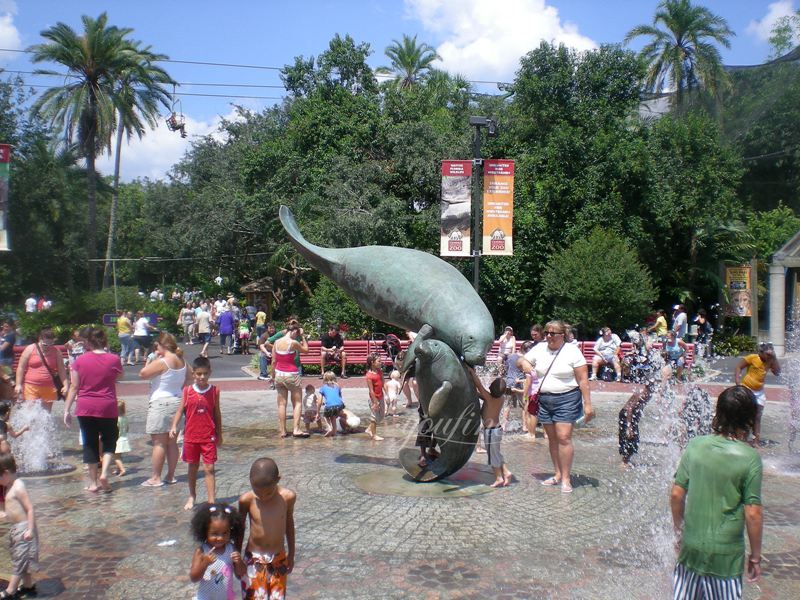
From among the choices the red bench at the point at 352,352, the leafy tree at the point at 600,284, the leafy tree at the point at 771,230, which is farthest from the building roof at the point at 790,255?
the red bench at the point at 352,352

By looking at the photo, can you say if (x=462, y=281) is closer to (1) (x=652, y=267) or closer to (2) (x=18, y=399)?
(2) (x=18, y=399)

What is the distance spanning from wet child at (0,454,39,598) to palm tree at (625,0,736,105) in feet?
121

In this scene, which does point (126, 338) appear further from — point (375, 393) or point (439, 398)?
point (439, 398)

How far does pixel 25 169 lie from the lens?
102 ft

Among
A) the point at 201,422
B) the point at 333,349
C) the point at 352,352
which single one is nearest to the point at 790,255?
the point at 352,352

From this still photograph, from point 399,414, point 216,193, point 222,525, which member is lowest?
point 399,414

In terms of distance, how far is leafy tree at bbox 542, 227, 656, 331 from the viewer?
872 inches

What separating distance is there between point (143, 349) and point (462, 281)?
16010 millimetres

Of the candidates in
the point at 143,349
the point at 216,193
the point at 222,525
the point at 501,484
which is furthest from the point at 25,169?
the point at 222,525

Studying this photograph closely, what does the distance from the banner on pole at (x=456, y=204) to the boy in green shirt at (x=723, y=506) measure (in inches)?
525

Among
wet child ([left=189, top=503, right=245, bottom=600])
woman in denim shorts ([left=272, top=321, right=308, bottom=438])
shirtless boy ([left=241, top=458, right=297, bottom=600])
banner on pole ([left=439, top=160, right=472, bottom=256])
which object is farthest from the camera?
banner on pole ([left=439, top=160, right=472, bottom=256])

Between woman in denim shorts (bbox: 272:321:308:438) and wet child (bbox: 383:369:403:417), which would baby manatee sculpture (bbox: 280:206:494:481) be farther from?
wet child (bbox: 383:369:403:417)

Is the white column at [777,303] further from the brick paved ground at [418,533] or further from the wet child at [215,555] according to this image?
the wet child at [215,555]

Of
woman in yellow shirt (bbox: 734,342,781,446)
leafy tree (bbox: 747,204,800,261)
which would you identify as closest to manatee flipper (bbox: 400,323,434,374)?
woman in yellow shirt (bbox: 734,342,781,446)
